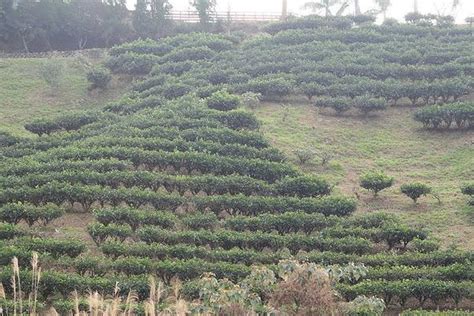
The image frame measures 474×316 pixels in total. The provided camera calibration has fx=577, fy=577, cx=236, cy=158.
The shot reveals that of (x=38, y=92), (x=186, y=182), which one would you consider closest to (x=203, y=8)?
(x=38, y=92)

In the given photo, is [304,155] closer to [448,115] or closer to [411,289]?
[448,115]

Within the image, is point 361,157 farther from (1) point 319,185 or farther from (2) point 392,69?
(2) point 392,69

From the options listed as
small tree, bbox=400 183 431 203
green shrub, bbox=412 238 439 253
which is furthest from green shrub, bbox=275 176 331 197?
green shrub, bbox=412 238 439 253

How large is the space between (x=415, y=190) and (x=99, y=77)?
856 inches

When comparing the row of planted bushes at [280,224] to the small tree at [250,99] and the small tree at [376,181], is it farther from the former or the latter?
the small tree at [250,99]

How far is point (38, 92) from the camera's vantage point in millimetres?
35562

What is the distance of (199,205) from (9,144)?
1164cm

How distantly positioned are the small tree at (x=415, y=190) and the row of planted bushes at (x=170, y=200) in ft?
8.39

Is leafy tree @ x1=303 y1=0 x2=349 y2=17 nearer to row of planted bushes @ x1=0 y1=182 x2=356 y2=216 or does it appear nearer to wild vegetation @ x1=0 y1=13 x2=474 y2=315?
wild vegetation @ x1=0 y1=13 x2=474 y2=315

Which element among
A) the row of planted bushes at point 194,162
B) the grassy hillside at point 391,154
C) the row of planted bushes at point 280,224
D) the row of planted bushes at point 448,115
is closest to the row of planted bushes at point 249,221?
the row of planted bushes at point 280,224

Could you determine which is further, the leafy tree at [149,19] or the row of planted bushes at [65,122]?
the leafy tree at [149,19]

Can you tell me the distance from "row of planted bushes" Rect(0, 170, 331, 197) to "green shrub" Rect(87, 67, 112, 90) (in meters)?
15.3

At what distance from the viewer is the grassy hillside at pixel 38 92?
107ft

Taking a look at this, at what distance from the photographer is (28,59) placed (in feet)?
129
